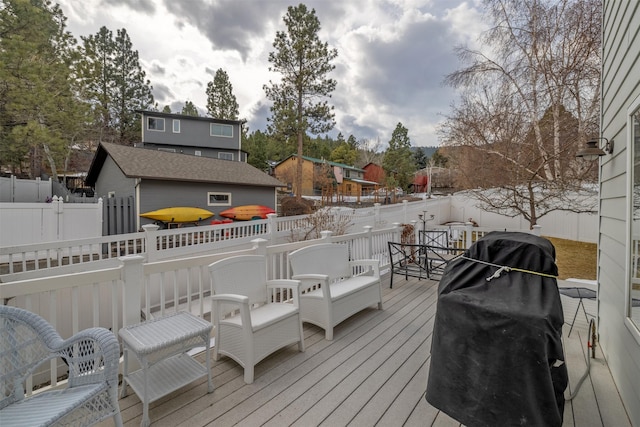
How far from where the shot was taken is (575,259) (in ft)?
27.3

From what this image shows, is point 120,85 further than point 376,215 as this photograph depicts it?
Yes

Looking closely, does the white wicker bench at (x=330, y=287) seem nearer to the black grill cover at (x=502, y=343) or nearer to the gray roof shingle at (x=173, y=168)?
the black grill cover at (x=502, y=343)

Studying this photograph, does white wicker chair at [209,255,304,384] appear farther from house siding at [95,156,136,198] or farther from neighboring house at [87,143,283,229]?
house siding at [95,156,136,198]

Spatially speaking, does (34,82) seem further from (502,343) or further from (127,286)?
(502,343)

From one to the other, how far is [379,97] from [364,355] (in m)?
15.1

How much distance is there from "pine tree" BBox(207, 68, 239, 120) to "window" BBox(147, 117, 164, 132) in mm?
8301

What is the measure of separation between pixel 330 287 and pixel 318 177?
27.4m

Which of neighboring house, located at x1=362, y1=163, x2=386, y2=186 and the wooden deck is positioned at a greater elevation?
neighboring house, located at x1=362, y1=163, x2=386, y2=186

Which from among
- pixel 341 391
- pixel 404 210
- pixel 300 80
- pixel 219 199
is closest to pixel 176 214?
pixel 219 199

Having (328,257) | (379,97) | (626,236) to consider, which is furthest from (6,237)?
(379,97)

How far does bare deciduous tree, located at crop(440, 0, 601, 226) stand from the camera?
820 cm

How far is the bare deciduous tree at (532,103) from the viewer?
323 inches

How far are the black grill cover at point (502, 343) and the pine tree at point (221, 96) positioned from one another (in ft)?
98.6

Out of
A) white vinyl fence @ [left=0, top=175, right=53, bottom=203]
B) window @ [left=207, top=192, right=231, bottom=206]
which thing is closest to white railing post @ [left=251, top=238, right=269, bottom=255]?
window @ [left=207, top=192, right=231, bottom=206]
